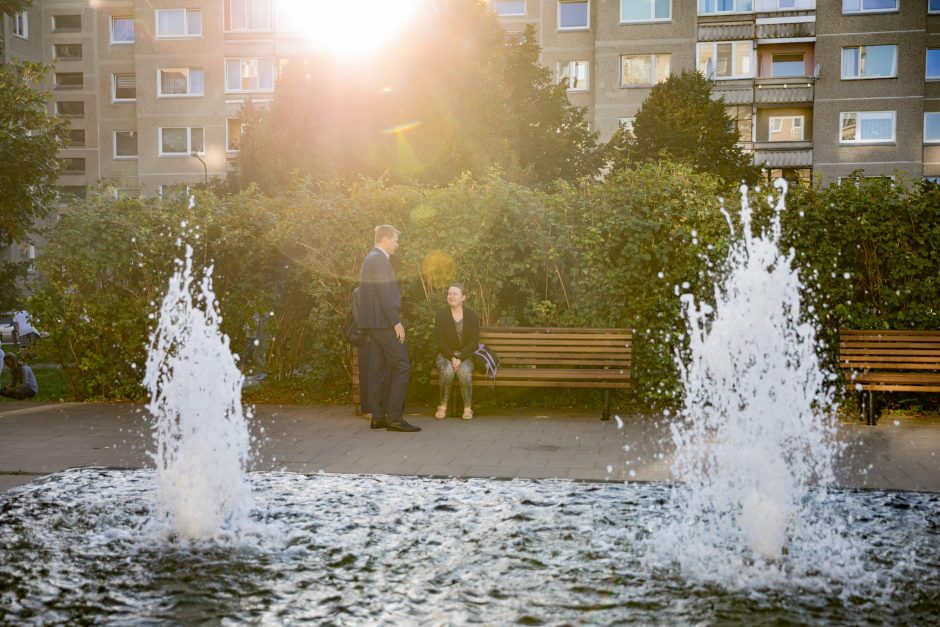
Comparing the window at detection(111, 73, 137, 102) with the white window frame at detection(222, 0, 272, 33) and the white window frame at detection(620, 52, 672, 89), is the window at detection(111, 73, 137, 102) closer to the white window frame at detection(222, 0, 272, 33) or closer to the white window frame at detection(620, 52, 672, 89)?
the white window frame at detection(222, 0, 272, 33)

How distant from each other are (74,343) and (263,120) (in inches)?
1047

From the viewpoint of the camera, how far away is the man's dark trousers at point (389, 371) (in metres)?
10.2

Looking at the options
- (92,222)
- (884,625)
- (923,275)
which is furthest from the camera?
(92,222)

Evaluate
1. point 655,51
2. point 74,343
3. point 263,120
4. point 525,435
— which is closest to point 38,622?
point 525,435

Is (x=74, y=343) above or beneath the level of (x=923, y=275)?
beneath

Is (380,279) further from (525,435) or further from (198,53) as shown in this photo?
(198,53)

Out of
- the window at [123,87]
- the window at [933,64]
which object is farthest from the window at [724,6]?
the window at [123,87]

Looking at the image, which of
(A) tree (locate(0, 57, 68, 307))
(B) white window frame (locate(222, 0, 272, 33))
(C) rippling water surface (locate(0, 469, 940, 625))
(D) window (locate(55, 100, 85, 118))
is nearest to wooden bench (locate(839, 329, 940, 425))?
(C) rippling water surface (locate(0, 469, 940, 625))

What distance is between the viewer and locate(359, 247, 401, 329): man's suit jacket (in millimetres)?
10133

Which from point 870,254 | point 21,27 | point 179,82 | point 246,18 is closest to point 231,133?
point 179,82

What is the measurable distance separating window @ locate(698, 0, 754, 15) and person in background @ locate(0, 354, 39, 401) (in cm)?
4486

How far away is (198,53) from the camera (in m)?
57.2

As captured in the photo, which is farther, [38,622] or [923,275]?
[923,275]

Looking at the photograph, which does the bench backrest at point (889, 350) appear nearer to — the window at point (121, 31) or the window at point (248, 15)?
the window at point (248, 15)
